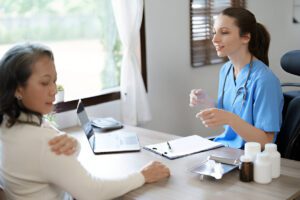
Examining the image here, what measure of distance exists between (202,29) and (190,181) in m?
1.97

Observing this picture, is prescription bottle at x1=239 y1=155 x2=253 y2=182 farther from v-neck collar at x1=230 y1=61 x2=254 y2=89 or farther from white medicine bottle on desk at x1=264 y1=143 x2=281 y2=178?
v-neck collar at x1=230 y1=61 x2=254 y2=89

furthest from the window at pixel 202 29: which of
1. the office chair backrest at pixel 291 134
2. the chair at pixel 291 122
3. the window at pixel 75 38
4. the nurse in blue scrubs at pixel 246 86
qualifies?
the office chair backrest at pixel 291 134

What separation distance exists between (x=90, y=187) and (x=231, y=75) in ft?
3.80

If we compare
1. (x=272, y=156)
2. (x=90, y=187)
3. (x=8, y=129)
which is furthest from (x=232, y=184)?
(x=8, y=129)

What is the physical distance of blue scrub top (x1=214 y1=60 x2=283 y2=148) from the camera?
1.96 meters

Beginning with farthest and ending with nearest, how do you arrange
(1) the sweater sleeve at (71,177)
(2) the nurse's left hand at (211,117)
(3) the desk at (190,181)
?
(2) the nurse's left hand at (211,117) < (3) the desk at (190,181) < (1) the sweater sleeve at (71,177)

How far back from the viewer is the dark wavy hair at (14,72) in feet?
4.44

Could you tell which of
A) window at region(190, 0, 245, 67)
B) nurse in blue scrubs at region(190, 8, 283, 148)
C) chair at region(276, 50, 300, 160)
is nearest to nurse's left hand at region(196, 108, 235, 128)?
nurse in blue scrubs at region(190, 8, 283, 148)

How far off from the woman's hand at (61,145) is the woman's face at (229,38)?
106 centimetres

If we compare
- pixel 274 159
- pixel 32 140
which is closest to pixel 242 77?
pixel 274 159

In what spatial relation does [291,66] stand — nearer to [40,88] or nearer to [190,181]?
A: [190,181]

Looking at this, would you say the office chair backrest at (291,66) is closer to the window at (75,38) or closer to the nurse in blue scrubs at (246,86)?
the nurse in blue scrubs at (246,86)

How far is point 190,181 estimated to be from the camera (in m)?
1.58

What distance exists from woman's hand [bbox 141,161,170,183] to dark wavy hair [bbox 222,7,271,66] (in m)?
0.86
